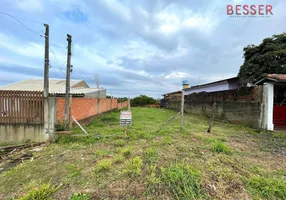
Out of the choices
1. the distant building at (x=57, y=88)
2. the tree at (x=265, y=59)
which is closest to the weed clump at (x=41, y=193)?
the distant building at (x=57, y=88)

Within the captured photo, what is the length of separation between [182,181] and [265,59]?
1340cm

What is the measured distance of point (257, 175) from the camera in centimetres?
282

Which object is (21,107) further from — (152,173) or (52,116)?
(152,173)

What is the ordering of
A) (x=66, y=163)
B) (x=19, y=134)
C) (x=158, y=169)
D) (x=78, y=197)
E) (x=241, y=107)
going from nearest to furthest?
(x=78, y=197), (x=158, y=169), (x=66, y=163), (x=19, y=134), (x=241, y=107)

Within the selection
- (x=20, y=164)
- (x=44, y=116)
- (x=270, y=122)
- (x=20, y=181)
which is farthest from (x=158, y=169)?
(x=270, y=122)

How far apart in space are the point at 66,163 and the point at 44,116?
96.4 inches

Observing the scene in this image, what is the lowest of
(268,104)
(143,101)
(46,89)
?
(143,101)

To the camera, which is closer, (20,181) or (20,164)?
(20,181)

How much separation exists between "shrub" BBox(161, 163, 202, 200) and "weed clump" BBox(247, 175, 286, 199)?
33.9 inches

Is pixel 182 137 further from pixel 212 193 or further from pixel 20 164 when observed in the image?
pixel 20 164

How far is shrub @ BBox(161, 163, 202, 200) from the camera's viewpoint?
2278 mm

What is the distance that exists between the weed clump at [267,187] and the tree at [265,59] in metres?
10.6

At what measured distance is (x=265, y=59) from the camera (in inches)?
457

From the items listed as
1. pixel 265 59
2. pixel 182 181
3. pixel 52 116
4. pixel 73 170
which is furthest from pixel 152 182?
pixel 265 59
